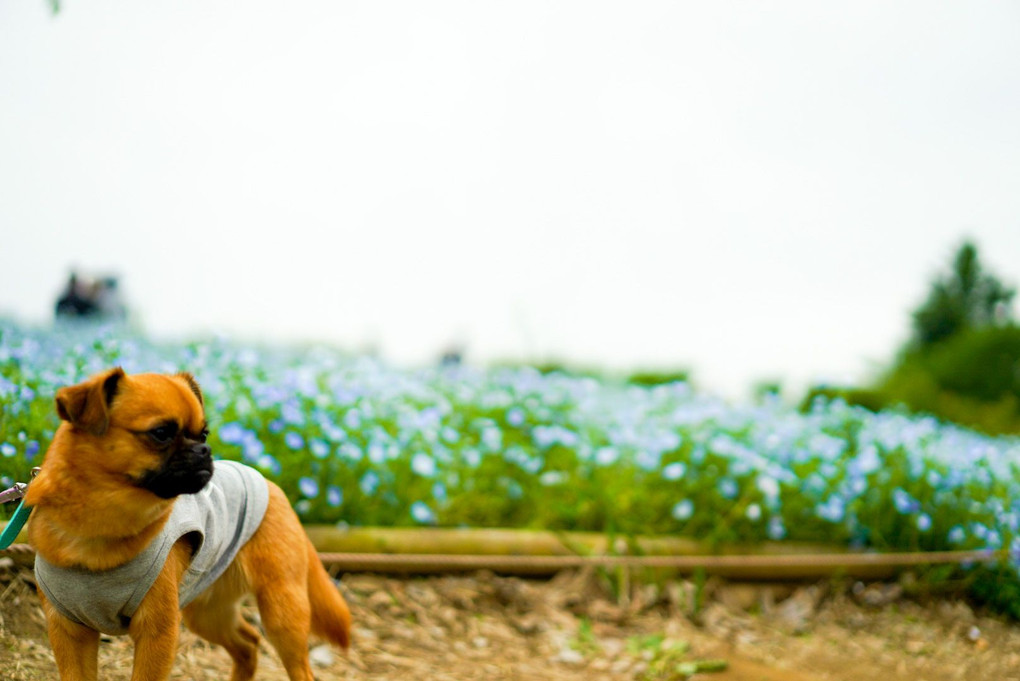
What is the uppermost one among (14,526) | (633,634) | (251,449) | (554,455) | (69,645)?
(14,526)

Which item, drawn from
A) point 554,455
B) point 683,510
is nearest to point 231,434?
point 554,455

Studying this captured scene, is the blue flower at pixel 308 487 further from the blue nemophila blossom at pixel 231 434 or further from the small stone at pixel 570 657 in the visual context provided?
the small stone at pixel 570 657

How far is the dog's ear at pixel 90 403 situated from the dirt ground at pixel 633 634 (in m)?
1.26

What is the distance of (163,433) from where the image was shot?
1.97 metres

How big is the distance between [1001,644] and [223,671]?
3.94 meters

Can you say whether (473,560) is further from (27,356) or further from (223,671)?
(27,356)

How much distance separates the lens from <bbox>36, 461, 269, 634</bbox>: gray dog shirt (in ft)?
6.59

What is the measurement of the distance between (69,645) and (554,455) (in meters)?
3.62

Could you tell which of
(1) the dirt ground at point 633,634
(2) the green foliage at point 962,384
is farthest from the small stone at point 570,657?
(2) the green foliage at point 962,384

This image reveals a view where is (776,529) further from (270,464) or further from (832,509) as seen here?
(270,464)

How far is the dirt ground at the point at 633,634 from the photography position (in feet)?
11.4

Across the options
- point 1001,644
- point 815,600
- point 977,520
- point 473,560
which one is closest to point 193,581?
point 473,560

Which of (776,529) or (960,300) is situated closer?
(776,529)

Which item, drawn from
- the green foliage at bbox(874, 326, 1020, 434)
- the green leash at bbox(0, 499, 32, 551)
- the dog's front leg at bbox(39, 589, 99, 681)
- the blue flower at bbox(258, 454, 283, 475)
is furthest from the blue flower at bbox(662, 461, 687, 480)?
the green foliage at bbox(874, 326, 1020, 434)
